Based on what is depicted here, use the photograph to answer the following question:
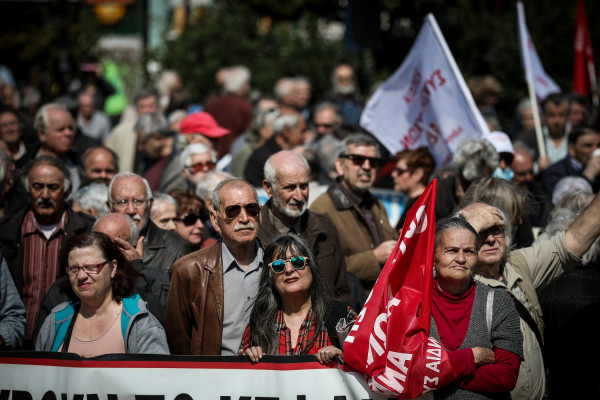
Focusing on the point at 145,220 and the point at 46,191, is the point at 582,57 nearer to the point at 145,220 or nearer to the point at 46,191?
the point at 145,220

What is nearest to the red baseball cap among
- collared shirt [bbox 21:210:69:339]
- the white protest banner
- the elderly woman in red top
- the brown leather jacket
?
collared shirt [bbox 21:210:69:339]

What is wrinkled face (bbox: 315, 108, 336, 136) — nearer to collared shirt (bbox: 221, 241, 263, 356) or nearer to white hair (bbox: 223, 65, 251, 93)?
white hair (bbox: 223, 65, 251, 93)

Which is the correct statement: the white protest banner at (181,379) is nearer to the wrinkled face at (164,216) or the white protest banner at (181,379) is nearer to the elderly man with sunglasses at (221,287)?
the elderly man with sunglasses at (221,287)

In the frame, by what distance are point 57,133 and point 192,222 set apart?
8.06ft

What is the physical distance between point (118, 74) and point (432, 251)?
1683 centimetres

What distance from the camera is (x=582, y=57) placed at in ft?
40.8

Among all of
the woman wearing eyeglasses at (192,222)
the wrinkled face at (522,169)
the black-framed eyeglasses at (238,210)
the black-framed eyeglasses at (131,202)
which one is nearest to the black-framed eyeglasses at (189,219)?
the woman wearing eyeglasses at (192,222)

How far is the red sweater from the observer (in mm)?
4984

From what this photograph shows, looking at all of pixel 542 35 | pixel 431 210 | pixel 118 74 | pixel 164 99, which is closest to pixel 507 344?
pixel 431 210

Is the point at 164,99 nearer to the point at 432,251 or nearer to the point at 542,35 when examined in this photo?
the point at 542,35

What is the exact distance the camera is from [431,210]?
16.5 ft

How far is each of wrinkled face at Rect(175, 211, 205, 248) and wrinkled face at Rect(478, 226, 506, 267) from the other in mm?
2479

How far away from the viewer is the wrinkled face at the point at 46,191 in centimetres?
703

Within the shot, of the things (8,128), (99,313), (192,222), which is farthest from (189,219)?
(8,128)
